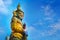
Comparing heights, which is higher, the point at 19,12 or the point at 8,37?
the point at 19,12

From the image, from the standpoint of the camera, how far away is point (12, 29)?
24469 mm

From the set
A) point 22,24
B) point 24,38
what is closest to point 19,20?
point 22,24

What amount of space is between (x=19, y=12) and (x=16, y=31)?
8.86 ft

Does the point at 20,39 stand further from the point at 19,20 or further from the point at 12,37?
the point at 19,20

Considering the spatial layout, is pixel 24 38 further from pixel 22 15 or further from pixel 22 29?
pixel 22 15

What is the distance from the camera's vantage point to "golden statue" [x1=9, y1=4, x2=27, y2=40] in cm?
2389

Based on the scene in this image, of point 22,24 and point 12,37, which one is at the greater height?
point 22,24

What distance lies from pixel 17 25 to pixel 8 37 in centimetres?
187

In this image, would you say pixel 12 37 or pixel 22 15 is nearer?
pixel 12 37

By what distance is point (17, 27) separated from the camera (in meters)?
24.2

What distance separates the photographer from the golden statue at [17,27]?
23891 millimetres

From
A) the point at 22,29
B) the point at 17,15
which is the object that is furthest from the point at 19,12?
the point at 22,29

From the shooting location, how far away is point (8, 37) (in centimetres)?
2411

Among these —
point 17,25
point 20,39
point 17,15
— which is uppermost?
point 17,15
